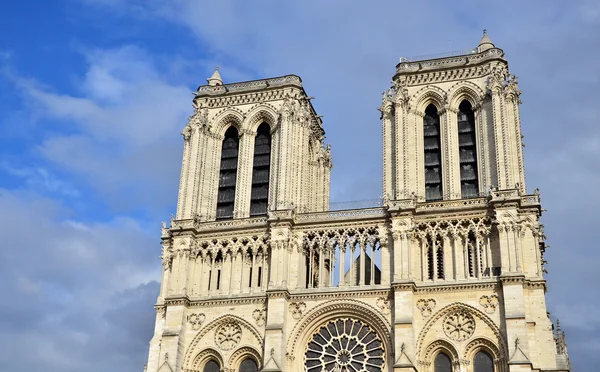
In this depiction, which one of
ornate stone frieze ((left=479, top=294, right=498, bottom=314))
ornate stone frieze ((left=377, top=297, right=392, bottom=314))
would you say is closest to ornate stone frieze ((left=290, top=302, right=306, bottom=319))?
ornate stone frieze ((left=377, top=297, right=392, bottom=314))

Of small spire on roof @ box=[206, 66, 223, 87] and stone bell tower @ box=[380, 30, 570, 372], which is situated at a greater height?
small spire on roof @ box=[206, 66, 223, 87]

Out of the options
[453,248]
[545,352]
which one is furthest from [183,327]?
[545,352]

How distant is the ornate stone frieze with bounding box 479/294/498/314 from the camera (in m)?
35.1

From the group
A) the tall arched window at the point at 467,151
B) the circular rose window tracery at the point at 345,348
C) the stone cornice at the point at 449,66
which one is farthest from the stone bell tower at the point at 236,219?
the tall arched window at the point at 467,151

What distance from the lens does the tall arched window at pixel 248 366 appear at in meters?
37.4

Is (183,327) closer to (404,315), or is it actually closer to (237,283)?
(237,283)

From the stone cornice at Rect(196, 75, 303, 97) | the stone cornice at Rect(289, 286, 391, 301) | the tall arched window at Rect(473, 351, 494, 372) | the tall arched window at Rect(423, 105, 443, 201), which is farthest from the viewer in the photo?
the stone cornice at Rect(196, 75, 303, 97)

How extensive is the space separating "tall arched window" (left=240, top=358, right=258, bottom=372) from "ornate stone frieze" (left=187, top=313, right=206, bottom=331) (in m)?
2.87

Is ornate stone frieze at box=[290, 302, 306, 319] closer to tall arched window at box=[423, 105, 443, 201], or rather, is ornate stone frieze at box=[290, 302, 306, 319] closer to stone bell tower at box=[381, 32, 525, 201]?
stone bell tower at box=[381, 32, 525, 201]

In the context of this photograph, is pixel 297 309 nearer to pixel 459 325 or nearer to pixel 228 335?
pixel 228 335

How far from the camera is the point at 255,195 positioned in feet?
139

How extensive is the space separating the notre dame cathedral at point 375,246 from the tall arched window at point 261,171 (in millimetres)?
78

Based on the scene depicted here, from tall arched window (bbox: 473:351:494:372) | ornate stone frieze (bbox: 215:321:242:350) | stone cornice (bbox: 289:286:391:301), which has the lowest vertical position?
Answer: tall arched window (bbox: 473:351:494:372)

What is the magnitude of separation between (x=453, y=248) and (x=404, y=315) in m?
4.08
